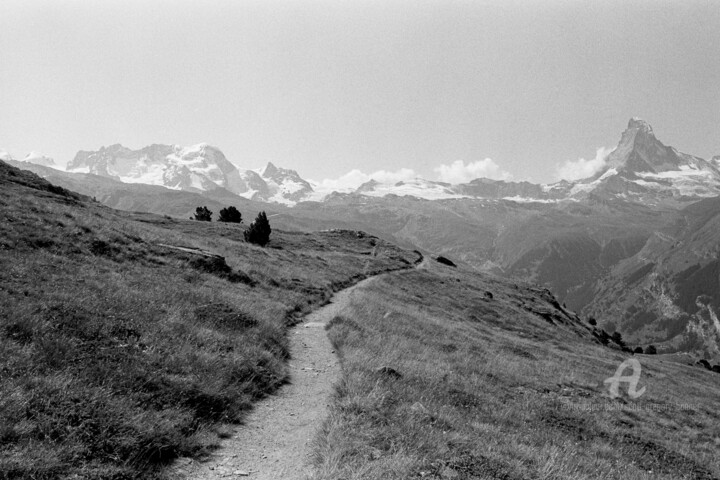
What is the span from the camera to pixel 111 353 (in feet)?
29.6

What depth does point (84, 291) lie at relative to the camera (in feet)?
39.6

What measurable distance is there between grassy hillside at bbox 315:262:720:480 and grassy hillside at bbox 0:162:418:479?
3.01m

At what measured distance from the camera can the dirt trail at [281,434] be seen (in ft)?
22.7

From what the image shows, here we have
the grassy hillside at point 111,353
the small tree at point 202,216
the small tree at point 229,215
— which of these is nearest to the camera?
the grassy hillside at point 111,353

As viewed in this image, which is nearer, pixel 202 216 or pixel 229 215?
pixel 202 216

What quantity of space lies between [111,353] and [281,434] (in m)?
4.59

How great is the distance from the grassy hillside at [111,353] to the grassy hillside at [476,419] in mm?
3013

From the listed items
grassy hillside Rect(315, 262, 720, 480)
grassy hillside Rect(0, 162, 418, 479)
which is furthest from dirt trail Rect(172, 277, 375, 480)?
grassy hillside Rect(315, 262, 720, 480)

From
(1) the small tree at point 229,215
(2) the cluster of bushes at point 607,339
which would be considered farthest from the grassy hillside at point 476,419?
(1) the small tree at point 229,215

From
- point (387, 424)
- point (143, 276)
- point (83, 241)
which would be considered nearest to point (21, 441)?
point (387, 424)

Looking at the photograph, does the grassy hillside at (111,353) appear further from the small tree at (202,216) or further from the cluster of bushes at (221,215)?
the cluster of bushes at (221,215)

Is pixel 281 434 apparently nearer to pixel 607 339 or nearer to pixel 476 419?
pixel 476 419

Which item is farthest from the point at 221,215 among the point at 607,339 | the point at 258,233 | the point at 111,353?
the point at 607,339

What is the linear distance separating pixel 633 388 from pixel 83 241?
37298mm
